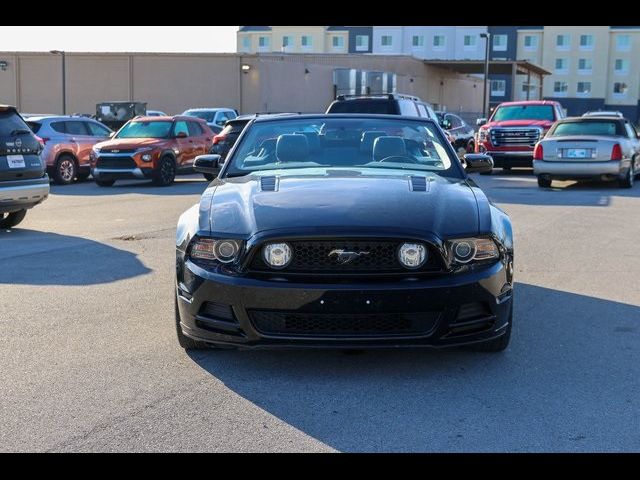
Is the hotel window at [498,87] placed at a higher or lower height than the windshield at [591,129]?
higher

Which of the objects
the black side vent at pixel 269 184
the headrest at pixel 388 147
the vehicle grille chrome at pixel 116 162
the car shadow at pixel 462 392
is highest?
the headrest at pixel 388 147

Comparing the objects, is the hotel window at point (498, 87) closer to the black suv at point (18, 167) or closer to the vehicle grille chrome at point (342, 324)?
the black suv at point (18, 167)

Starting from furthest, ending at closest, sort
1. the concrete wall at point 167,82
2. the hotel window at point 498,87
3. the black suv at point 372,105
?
the hotel window at point 498,87 < the concrete wall at point 167,82 < the black suv at point 372,105

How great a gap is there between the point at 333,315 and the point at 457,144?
77.6 feet

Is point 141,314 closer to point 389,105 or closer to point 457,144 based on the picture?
point 389,105

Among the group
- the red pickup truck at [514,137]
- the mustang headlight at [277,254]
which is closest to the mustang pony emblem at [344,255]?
the mustang headlight at [277,254]

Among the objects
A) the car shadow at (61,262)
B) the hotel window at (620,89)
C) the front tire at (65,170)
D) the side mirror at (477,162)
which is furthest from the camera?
the hotel window at (620,89)

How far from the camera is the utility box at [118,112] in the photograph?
35188mm

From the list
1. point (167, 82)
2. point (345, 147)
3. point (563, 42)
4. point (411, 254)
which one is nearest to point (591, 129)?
point (345, 147)

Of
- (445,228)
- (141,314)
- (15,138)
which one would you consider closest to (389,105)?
(15,138)

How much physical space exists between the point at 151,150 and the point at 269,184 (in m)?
13.9

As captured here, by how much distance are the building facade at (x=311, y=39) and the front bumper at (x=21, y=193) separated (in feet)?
281

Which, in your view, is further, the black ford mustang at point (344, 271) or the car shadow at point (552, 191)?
the car shadow at point (552, 191)
